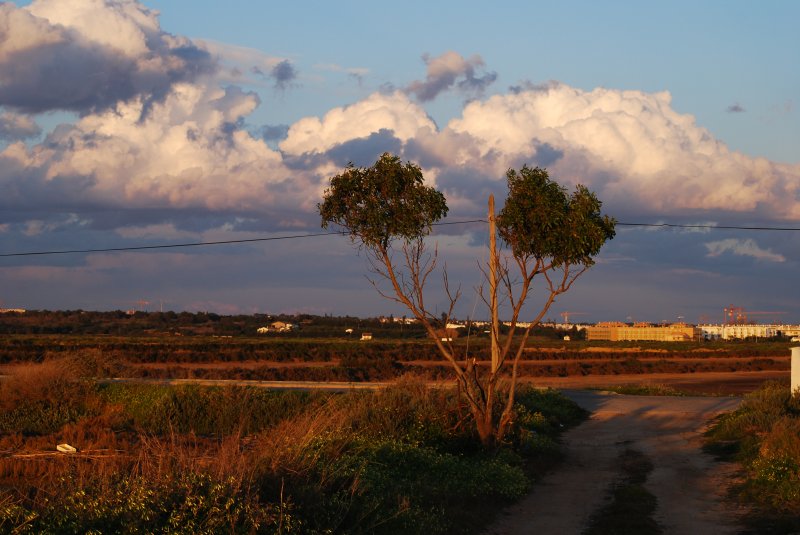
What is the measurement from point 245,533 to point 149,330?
450ft

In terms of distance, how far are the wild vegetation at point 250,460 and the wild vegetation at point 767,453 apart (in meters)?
3.59

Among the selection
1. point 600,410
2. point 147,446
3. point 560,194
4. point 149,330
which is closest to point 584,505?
point 560,194

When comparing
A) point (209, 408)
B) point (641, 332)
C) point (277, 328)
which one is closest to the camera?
point (209, 408)

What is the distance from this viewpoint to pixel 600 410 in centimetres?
2886

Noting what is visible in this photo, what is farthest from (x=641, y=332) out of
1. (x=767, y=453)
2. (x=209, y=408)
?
(x=767, y=453)

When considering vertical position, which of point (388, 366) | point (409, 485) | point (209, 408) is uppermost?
point (409, 485)

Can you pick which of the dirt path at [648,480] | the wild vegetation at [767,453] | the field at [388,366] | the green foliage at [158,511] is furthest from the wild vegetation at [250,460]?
the field at [388,366]

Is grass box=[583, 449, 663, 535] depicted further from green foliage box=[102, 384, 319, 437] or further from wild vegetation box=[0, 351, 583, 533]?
green foliage box=[102, 384, 319, 437]

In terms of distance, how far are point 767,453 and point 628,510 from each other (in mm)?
3958

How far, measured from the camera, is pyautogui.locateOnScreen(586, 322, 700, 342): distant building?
172750 mm

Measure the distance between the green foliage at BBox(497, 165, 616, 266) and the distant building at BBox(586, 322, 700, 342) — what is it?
520ft

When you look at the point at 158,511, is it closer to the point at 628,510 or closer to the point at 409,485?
the point at 409,485

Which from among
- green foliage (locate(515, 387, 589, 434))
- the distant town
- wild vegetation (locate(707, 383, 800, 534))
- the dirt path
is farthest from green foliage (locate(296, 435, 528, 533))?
the distant town

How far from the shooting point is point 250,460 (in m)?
9.89
